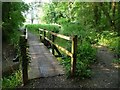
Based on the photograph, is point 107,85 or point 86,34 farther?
point 86,34

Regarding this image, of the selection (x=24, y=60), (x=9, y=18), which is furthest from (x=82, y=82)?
(x=9, y=18)

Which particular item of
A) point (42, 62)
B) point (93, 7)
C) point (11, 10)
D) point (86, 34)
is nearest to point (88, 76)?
point (42, 62)

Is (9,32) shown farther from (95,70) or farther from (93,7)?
(95,70)

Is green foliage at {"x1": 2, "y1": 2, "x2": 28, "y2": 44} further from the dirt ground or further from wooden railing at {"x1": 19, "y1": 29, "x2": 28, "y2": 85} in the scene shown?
the dirt ground

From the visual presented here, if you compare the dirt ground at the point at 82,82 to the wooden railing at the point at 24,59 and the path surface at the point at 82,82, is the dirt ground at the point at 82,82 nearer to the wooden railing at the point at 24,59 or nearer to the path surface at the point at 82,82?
the path surface at the point at 82,82

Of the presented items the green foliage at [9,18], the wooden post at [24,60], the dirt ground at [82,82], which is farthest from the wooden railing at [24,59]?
the green foliage at [9,18]

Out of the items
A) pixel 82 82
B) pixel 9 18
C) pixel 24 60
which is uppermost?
pixel 9 18

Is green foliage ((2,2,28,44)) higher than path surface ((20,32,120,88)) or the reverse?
higher

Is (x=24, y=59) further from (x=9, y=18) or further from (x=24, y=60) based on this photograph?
(x=9, y=18)

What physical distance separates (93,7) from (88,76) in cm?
1155

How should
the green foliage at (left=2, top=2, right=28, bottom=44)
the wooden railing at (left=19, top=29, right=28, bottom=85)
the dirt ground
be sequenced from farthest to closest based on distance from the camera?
the green foliage at (left=2, top=2, right=28, bottom=44)
the wooden railing at (left=19, top=29, right=28, bottom=85)
the dirt ground

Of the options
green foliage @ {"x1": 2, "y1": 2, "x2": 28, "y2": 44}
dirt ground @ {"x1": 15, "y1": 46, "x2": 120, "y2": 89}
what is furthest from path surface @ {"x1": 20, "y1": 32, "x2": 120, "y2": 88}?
green foliage @ {"x1": 2, "y1": 2, "x2": 28, "y2": 44}

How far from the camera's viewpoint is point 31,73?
5.44 metres

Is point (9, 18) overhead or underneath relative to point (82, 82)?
overhead
